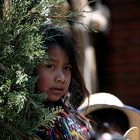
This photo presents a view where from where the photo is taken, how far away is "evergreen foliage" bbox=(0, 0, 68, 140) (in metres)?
2.80

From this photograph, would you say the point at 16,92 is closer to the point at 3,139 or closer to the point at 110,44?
the point at 3,139

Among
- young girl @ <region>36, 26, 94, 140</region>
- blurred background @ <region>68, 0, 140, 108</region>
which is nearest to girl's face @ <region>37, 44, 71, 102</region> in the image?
young girl @ <region>36, 26, 94, 140</region>

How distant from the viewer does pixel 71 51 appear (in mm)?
3381

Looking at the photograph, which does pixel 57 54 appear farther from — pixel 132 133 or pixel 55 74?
pixel 132 133

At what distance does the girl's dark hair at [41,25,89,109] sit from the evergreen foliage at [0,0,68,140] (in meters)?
0.11

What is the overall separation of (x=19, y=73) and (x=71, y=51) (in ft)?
2.04

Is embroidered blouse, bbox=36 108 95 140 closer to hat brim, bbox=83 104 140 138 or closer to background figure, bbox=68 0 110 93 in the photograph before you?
hat brim, bbox=83 104 140 138

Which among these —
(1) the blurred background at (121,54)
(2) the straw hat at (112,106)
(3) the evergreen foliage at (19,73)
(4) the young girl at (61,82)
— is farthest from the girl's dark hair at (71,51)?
(1) the blurred background at (121,54)

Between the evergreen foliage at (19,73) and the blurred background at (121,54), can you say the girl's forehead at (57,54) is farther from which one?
the blurred background at (121,54)

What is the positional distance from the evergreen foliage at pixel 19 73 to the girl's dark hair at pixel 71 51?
112mm

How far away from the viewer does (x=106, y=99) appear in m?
4.11

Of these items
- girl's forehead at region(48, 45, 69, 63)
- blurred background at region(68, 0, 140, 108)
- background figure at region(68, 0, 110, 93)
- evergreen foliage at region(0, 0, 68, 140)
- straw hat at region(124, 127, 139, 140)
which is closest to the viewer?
evergreen foliage at region(0, 0, 68, 140)

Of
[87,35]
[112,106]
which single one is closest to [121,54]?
[87,35]

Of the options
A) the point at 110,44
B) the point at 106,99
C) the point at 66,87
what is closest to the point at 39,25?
the point at 66,87
